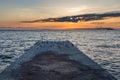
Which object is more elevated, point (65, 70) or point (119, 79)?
point (65, 70)

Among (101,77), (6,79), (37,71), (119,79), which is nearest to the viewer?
(6,79)

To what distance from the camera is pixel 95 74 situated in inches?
673

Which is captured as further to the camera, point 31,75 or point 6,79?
point 31,75

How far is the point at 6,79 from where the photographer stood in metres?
15.2

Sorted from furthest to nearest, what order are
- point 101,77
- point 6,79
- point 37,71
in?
point 37,71 < point 101,77 < point 6,79

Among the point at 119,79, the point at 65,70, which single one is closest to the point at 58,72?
the point at 65,70

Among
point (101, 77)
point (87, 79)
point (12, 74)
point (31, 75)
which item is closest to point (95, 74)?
point (101, 77)

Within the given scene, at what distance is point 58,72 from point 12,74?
3.16 m

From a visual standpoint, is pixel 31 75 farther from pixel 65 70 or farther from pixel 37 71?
pixel 65 70

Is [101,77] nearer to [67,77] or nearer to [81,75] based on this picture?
[81,75]

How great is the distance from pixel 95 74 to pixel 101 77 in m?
0.84

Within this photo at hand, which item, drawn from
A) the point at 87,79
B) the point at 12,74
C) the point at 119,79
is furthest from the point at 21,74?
the point at 119,79

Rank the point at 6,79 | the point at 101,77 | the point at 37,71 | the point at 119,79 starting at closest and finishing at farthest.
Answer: the point at 6,79
the point at 101,77
the point at 37,71
the point at 119,79

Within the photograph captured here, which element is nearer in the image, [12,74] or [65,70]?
[12,74]
